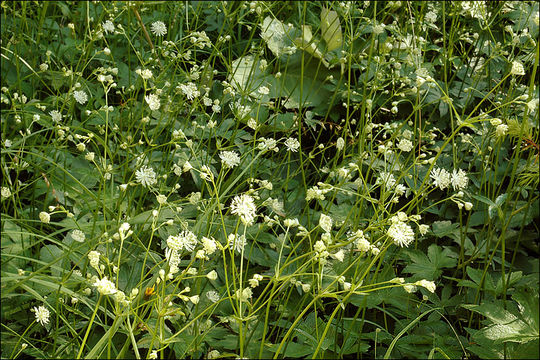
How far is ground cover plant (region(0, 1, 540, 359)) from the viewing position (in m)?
1.30

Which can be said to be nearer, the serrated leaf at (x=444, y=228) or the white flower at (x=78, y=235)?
the white flower at (x=78, y=235)

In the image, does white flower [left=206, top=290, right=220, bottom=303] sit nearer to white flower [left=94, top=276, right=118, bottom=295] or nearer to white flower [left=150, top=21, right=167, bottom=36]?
white flower [left=94, top=276, right=118, bottom=295]

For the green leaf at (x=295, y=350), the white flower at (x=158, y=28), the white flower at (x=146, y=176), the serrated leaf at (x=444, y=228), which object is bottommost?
the serrated leaf at (x=444, y=228)

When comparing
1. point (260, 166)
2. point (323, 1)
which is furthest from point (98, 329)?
point (323, 1)

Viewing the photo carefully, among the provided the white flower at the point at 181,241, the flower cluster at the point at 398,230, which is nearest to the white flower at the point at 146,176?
the white flower at the point at 181,241

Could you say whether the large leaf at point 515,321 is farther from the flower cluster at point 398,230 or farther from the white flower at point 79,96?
the white flower at point 79,96

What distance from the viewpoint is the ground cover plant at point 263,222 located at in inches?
51.1

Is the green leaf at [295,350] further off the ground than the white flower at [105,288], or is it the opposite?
the white flower at [105,288]

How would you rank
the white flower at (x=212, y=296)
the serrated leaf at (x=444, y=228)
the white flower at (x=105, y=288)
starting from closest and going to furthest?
the white flower at (x=105, y=288), the white flower at (x=212, y=296), the serrated leaf at (x=444, y=228)

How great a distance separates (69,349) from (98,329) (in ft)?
0.50

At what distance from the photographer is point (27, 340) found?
1398 millimetres

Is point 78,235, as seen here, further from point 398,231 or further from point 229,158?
point 398,231

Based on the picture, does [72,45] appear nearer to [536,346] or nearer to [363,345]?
[363,345]

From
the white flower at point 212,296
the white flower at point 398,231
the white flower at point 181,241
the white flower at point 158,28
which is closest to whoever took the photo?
the white flower at point 181,241
